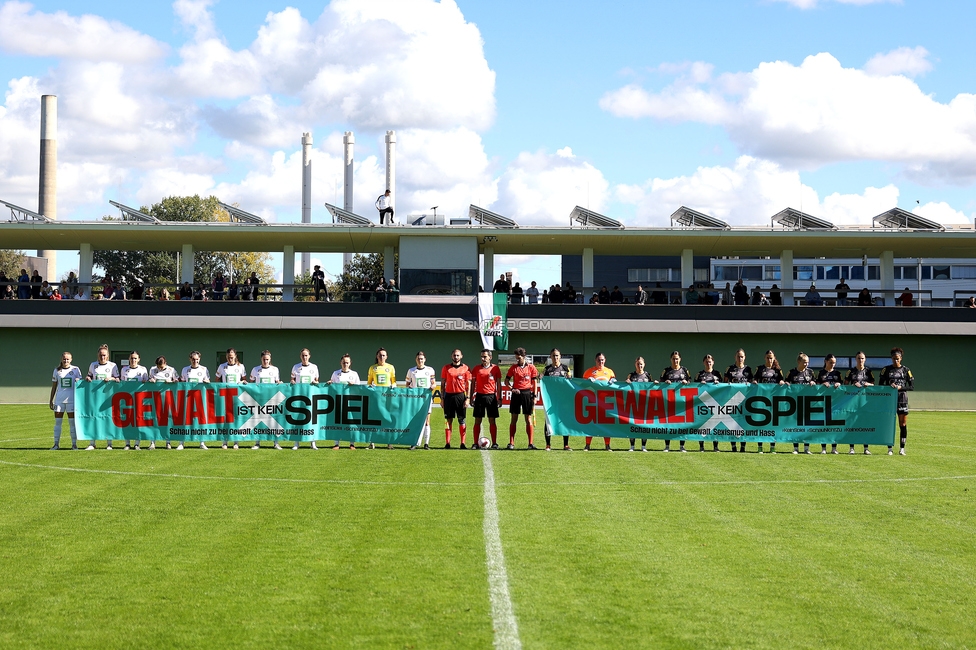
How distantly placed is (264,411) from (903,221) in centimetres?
3219

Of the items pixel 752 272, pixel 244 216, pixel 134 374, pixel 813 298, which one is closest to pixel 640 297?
pixel 813 298

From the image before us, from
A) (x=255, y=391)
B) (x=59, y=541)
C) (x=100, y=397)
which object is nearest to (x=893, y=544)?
(x=59, y=541)

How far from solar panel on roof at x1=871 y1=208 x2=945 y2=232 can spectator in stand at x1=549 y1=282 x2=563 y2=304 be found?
45.6ft

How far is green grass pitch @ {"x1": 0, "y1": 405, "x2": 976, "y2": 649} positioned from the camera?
618cm

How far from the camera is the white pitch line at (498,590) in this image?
5.94 meters

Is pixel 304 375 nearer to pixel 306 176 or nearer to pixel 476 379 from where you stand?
pixel 476 379

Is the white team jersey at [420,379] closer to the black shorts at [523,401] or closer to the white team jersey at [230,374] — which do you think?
the black shorts at [523,401]

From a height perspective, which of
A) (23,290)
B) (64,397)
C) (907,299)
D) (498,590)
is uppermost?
(23,290)

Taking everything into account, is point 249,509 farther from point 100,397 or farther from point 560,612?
point 100,397

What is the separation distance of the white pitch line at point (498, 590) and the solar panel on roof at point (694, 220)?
31.3 meters

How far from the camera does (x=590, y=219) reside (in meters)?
40.1

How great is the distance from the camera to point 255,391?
1780cm

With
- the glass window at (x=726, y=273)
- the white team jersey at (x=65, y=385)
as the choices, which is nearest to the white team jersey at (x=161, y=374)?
the white team jersey at (x=65, y=385)

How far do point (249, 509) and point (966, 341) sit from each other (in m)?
36.0
